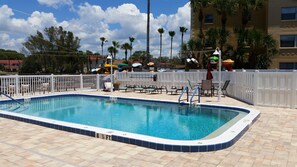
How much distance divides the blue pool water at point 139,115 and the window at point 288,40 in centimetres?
1908

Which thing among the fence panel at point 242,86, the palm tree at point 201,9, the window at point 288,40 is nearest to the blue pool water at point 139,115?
the fence panel at point 242,86

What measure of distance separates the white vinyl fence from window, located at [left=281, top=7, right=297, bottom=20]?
1491 centimetres

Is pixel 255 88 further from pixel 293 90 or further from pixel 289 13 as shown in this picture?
pixel 289 13

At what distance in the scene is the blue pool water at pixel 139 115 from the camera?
7586 millimetres

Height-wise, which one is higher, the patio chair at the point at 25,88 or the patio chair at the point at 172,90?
the patio chair at the point at 25,88

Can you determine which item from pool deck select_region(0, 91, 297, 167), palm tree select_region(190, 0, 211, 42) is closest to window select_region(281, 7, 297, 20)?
palm tree select_region(190, 0, 211, 42)

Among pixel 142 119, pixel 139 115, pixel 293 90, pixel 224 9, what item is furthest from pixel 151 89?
pixel 224 9

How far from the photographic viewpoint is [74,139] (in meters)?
5.44

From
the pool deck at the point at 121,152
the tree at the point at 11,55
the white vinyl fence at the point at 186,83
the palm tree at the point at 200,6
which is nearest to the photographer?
the pool deck at the point at 121,152

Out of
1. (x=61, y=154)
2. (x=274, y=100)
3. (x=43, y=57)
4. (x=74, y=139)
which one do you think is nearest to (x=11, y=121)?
(x=74, y=139)

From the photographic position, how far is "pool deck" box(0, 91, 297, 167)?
4082 millimetres

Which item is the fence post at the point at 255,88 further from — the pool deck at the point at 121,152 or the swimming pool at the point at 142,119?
the pool deck at the point at 121,152

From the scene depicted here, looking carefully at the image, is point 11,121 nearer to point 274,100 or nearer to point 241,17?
point 274,100

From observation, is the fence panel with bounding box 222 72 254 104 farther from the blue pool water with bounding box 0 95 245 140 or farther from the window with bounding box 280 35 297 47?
the window with bounding box 280 35 297 47
